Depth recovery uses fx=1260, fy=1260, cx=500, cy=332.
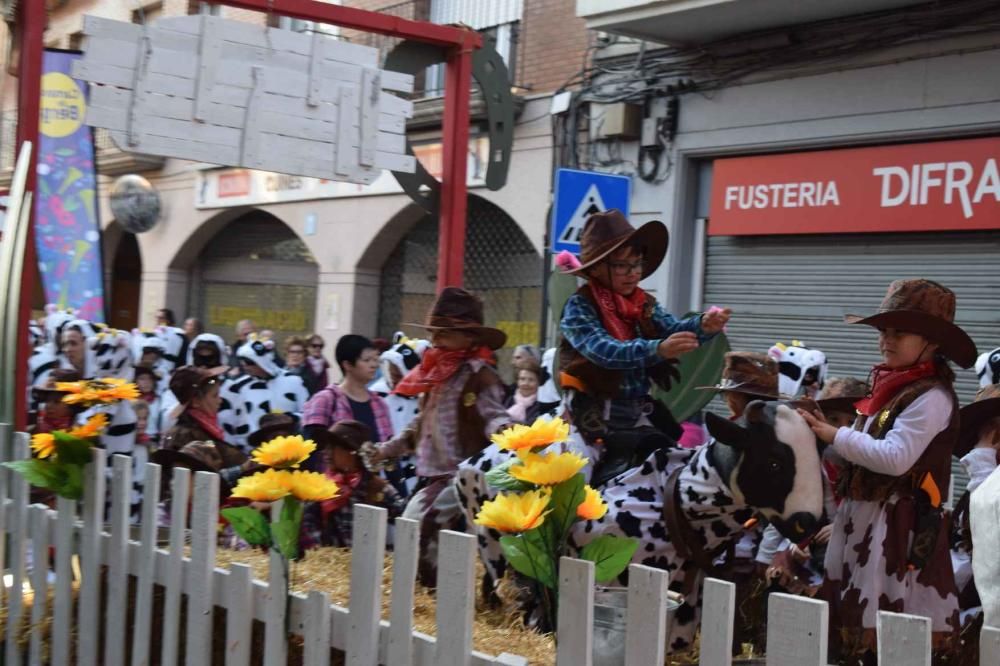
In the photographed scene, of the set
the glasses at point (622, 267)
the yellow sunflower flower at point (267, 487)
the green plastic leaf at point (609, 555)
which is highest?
the glasses at point (622, 267)

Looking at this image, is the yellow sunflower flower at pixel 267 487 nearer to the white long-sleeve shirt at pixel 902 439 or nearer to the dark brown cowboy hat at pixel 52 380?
the white long-sleeve shirt at pixel 902 439

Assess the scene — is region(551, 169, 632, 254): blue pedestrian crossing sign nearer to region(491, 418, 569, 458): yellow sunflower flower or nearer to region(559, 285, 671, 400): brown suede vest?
region(559, 285, 671, 400): brown suede vest

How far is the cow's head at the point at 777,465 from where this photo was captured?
3.55 meters

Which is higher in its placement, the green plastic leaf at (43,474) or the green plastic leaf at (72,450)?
the green plastic leaf at (72,450)

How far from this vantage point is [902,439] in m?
3.79

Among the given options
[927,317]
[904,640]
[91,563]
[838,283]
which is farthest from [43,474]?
[838,283]

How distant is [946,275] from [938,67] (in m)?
1.65

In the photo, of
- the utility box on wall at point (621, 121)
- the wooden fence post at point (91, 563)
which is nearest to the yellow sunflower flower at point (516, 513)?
the wooden fence post at point (91, 563)

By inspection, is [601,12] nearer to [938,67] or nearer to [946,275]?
[938,67]

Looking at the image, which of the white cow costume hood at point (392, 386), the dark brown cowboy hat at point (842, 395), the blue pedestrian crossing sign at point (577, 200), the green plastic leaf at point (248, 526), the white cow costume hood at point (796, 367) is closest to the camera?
the green plastic leaf at point (248, 526)

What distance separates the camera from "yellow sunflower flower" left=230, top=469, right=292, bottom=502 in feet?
11.5

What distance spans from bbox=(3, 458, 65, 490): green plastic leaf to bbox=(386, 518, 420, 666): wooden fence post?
5.50 ft

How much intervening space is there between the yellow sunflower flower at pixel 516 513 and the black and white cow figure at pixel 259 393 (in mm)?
4715

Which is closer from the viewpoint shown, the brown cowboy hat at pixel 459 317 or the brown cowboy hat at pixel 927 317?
the brown cowboy hat at pixel 927 317
